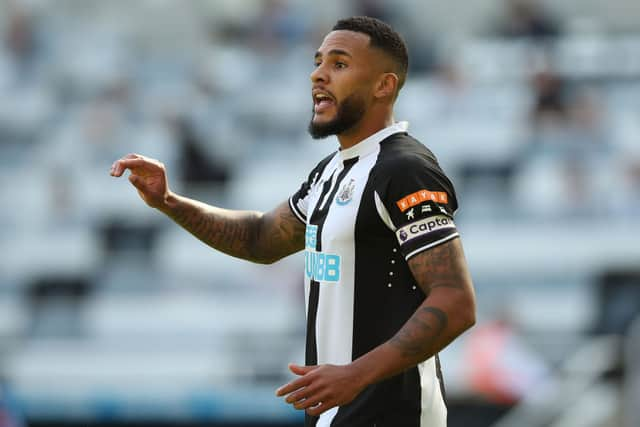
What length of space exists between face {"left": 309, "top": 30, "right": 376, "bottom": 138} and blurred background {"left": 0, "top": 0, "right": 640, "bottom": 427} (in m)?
5.29

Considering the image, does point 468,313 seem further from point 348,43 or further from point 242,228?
point 242,228

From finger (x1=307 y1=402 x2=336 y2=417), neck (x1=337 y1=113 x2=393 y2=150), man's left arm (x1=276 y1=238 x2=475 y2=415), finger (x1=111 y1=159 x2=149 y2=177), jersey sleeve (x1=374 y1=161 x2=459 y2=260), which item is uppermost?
neck (x1=337 y1=113 x2=393 y2=150)

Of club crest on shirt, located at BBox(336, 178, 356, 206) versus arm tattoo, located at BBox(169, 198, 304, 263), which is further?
arm tattoo, located at BBox(169, 198, 304, 263)

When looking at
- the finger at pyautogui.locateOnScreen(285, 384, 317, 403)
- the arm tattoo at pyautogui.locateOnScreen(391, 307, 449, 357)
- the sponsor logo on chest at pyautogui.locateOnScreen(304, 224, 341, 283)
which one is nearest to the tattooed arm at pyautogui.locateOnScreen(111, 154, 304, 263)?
the sponsor logo on chest at pyautogui.locateOnScreen(304, 224, 341, 283)

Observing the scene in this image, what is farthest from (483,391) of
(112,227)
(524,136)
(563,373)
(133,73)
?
(133,73)

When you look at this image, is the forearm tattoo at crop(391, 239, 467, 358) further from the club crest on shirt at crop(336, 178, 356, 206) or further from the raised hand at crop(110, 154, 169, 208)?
the raised hand at crop(110, 154, 169, 208)

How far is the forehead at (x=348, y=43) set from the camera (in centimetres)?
436

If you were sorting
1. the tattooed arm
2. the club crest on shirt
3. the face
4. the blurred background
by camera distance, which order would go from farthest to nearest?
1. the blurred background
2. the tattooed arm
3. the face
4. the club crest on shirt

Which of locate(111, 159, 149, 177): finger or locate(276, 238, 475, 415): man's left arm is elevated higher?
locate(111, 159, 149, 177): finger

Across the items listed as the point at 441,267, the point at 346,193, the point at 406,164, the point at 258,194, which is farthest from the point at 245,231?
the point at 258,194

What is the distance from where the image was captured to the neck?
440cm

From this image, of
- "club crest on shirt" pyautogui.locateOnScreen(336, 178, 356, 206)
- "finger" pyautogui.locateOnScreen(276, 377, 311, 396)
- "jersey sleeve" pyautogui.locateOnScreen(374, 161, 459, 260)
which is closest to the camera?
"finger" pyautogui.locateOnScreen(276, 377, 311, 396)

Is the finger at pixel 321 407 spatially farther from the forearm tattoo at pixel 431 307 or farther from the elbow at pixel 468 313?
the elbow at pixel 468 313

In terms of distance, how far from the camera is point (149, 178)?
15.8ft
